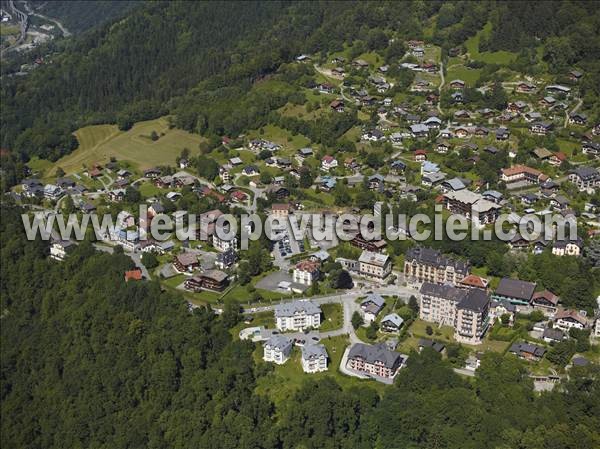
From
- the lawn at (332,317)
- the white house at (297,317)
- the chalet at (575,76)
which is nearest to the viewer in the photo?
the white house at (297,317)

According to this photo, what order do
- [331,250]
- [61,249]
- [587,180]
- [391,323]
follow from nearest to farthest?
1. [391,323]
2. [331,250]
3. [61,249]
4. [587,180]

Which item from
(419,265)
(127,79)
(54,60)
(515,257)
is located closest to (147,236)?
(419,265)

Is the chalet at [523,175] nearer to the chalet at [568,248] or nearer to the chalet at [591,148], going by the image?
the chalet at [591,148]

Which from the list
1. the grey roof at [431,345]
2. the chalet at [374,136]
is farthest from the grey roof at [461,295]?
the chalet at [374,136]

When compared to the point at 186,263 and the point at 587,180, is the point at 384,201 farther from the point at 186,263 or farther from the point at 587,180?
the point at 186,263

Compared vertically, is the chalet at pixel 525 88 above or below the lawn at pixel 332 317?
above

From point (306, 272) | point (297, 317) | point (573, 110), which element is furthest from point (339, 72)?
point (297, 317)

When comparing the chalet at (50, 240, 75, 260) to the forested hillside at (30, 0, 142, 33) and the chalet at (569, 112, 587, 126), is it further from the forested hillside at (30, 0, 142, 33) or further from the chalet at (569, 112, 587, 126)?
the forested hillside at (30, 0, 142, 33)
